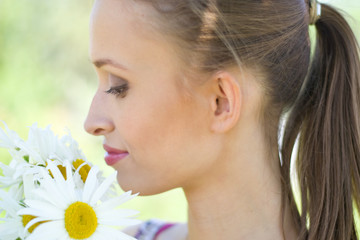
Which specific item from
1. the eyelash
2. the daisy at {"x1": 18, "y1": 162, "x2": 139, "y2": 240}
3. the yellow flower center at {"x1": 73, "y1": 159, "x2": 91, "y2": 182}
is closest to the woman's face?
the eyelash

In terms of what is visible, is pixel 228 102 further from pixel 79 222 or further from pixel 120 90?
pixel 79 222

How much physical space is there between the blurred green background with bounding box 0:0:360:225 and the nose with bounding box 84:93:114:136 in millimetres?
2432

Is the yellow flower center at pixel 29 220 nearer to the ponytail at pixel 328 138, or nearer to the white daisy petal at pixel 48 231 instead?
the white daisy petal at pixel 48 231

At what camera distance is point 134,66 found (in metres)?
1.30

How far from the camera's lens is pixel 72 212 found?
3.05ft

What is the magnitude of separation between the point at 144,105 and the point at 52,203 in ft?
1.50

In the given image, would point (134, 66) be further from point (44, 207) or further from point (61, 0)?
point (61, 0)

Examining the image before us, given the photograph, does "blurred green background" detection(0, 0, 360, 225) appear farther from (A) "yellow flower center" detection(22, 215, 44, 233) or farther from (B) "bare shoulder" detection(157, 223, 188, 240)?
A: (A) "yellow flower center" detection(22, 215, 44, 233)

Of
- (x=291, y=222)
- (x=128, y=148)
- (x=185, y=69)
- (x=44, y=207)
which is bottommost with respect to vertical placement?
(x=291, y=222)

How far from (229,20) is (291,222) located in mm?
563

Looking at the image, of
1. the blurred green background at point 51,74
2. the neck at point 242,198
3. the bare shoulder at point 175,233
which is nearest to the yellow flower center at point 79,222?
the neck at point 242,198

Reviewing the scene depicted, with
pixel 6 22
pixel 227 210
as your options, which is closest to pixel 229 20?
pixel 227 210

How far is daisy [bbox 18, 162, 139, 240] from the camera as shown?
2.94ft

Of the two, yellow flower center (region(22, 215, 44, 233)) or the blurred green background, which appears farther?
the blurred green background
